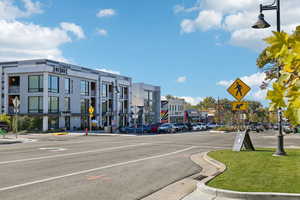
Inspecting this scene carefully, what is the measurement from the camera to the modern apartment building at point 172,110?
302 ft

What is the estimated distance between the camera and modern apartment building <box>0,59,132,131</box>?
167ft

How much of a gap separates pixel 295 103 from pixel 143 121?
8060 cm

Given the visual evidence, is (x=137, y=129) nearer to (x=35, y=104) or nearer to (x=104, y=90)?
(x=35, y=104)

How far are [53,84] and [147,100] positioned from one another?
3666 cm

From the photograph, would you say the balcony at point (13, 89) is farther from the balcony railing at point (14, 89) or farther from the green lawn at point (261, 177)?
the green lawn at point (261, 177)

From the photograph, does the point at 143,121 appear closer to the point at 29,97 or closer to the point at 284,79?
the point at 29,97

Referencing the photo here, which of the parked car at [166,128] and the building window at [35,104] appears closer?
the building window at [35,104]

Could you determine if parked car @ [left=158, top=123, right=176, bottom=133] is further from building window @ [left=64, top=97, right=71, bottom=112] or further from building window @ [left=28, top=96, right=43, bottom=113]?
building window @ [left=28, top=96, right=43, bottom=113]

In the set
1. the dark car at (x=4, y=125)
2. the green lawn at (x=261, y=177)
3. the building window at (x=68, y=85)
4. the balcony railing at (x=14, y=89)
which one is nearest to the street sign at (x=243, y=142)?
the green lawn at (x=261, y=177)

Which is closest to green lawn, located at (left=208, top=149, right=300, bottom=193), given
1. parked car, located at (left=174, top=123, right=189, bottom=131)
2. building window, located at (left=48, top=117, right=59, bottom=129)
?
building window, located at (left=48, top=117, right=59, bottom=129)

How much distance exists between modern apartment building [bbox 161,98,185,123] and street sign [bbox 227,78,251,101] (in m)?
74.1

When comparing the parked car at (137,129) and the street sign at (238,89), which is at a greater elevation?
the street sign at (238,89)

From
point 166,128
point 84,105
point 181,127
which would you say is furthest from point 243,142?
point 84,105

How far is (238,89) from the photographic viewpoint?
16.1 metres
